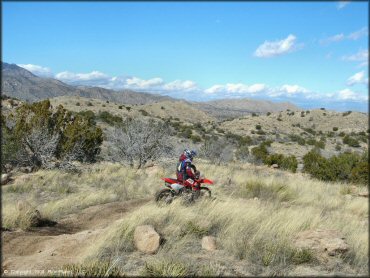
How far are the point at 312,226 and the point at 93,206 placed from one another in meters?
6.63

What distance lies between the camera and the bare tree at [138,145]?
71.3 ft

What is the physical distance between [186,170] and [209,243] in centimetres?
455

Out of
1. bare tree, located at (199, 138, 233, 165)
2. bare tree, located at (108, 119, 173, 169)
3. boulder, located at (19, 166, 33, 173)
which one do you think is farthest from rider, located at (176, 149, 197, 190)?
bare tree, located at (199, 138, 233, 165)

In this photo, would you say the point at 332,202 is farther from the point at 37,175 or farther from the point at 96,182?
the point at 37,175

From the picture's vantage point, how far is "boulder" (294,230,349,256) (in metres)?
5.74

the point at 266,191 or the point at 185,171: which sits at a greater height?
the point at 185,171

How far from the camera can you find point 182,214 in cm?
854

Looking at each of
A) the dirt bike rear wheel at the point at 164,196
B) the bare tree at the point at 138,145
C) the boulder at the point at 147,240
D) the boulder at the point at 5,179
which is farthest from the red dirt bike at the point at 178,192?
the bare tree at the point at 138,145

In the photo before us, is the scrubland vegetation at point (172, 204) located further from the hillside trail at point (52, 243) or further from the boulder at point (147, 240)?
the hillside trail at point (52, 243)

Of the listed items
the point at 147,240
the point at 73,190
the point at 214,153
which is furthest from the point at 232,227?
the point at 214,153

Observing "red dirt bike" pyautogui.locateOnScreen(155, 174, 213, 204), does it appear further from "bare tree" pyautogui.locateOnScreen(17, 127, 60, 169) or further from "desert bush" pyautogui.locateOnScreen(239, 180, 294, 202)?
"bare tree" pyautogui.locateOnScreen(17, 127, 60, 169)

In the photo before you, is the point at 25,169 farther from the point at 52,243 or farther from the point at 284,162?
the point at 284,162

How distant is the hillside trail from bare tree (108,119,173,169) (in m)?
11.5

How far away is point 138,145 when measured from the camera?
21.7m
